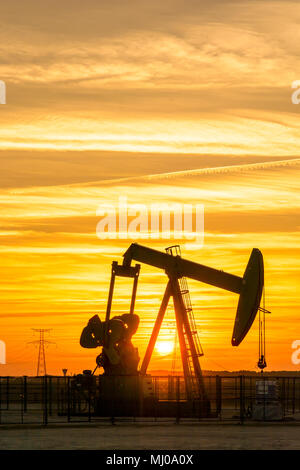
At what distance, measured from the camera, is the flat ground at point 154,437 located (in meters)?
27.7

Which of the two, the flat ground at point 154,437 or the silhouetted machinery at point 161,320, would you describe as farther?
the silhouetted machinery at point 161,320

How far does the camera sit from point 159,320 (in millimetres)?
46531

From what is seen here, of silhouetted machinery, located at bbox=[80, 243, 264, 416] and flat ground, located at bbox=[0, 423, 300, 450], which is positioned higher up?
silhouetted machinery, located at bbox=[80, 243, 264, 416]

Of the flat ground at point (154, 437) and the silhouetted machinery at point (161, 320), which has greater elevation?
the silhouetted machinery at point (161, 320)

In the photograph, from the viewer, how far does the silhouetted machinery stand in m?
45.3

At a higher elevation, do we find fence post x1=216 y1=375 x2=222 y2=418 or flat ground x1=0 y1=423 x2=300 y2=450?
fence post x1=216 y1=375 x2=222 y2=418

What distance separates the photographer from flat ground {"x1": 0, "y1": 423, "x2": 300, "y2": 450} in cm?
2770

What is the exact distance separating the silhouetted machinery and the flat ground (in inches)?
309

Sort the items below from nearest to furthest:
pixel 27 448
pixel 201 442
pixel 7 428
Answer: pixel 27 448 < pixel 201 442 < pixel 7 428

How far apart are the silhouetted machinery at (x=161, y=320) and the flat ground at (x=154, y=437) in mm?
7840

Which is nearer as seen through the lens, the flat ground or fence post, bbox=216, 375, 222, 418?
the flat ground
